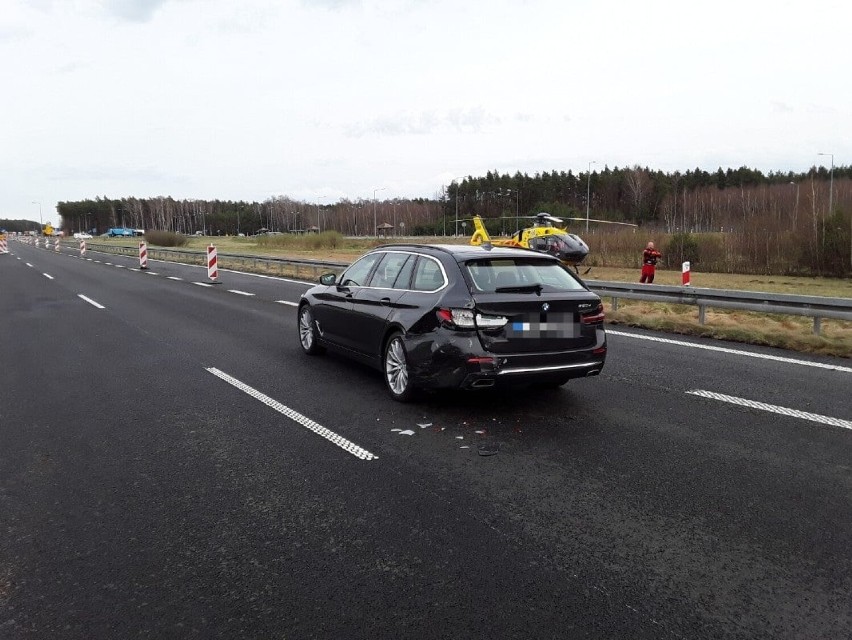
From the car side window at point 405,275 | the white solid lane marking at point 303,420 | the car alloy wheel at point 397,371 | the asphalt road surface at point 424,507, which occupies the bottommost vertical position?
the asphalt road surface at point 424,507

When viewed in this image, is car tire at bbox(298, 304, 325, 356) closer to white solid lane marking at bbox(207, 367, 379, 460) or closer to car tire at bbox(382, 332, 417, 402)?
white solid lane marking at bbox(207, 367, 379, 460)

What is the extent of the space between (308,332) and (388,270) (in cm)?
220

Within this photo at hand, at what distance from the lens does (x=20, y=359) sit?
9.45 m

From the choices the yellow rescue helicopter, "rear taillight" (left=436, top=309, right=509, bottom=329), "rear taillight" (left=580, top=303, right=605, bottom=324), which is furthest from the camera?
the yellow rescue helicopter

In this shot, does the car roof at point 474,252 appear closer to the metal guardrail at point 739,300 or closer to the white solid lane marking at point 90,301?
the metal guardrail at point 739,300

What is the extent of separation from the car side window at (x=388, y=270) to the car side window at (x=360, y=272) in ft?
0.63

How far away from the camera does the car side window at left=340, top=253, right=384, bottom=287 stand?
8.08 meters

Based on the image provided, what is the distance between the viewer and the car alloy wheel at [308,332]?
30.1 feet

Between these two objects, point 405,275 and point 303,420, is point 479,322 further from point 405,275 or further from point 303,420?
point 303,420

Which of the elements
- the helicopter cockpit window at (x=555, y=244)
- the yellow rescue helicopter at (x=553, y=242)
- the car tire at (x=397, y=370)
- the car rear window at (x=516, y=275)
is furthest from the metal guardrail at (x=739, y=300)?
the helicopter cockpit window at (x=555, y=244)

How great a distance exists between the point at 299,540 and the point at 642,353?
6.86 m

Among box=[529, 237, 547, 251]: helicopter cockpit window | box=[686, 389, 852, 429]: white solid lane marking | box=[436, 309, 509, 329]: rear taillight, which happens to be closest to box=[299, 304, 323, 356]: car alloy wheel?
box=[436, 309, 509, 329]: rear taillight

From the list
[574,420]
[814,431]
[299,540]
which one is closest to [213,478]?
[299,540]

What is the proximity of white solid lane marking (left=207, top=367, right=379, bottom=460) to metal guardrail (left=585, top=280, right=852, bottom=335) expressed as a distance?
26.5ft
